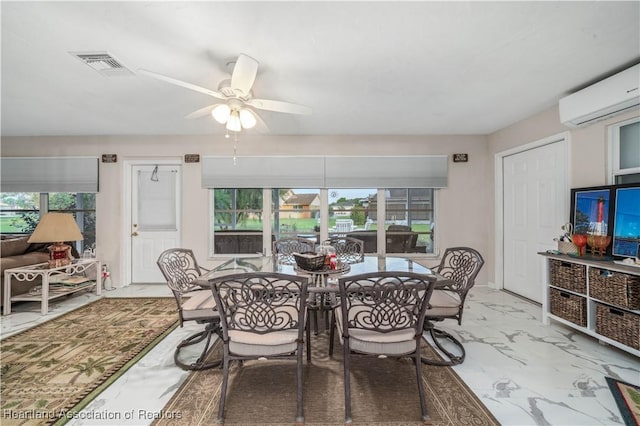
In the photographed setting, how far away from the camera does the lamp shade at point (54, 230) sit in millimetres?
3275

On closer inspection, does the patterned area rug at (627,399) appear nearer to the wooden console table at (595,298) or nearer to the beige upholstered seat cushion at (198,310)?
the wooden console table at (595,298)

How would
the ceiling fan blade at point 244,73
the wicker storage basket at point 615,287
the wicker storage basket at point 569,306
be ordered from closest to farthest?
the ceiling fan blade at point 244,73
the wicker storage basket at point 615,287
the wicker storage basket at point 569,306

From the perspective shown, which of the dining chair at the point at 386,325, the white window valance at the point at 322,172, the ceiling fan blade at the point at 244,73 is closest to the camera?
the dining chair at the point at 386,325

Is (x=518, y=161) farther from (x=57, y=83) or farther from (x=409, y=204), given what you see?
(x=57, y=83)

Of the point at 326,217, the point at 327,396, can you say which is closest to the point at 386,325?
the point at 327,396

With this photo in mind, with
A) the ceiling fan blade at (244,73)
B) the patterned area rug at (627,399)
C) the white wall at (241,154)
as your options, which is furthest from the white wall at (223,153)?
the patterned area rug at (627,399)

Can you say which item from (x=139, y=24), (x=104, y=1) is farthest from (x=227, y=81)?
(x=104, y=1)

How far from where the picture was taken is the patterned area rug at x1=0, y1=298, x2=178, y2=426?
65.7 inches

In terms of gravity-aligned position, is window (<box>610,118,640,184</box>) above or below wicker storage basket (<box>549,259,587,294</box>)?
above

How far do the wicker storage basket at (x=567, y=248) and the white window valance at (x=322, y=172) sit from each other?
1.74 m

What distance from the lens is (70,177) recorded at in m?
4.22

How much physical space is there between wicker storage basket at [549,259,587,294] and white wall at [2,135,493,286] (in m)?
1.50

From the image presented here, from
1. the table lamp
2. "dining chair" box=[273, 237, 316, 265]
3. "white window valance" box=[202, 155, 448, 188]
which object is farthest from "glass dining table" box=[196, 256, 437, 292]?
the table lamp

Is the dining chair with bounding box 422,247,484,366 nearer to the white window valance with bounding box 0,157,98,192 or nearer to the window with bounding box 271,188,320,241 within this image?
the window with bounding box 271,188,320,241
